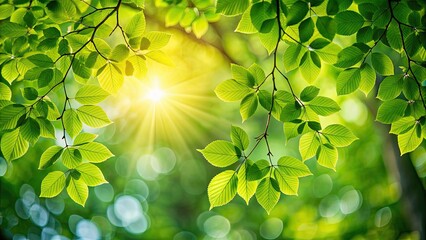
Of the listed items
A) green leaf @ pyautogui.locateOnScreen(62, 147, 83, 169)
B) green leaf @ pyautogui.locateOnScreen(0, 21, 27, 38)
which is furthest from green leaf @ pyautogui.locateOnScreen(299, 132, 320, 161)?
green leaf @ pyautogui.locateOnScreen(0, 21, 27, 38)

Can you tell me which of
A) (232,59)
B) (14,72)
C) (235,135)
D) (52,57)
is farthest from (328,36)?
(232,59)

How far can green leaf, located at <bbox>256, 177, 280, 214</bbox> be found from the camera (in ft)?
5.14

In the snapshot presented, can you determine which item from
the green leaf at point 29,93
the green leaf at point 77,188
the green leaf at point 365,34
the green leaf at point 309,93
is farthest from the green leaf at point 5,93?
the green leaf at point 365,34

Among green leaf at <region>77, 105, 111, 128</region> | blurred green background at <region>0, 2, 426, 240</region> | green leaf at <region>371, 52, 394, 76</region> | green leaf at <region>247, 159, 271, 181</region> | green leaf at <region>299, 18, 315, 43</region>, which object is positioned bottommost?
blurred green background at <region>0, 2, 426, 240</region>

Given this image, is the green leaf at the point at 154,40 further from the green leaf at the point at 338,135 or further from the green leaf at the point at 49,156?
the green leaf at the point at 338,135

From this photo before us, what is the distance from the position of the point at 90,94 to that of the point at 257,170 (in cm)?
79

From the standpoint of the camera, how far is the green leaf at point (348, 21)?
5.03 feet

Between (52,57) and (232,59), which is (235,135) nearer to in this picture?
(52,57)

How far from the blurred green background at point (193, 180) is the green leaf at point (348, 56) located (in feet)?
15.4

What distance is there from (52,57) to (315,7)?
117cm

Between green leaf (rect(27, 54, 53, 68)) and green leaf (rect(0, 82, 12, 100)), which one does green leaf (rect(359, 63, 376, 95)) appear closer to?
green leaf (rect(27, 54, 53, 68))

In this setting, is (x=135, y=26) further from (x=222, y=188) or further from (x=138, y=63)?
(x=222, y=188)

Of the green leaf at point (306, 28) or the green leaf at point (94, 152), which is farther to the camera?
the green leaf at point (94, 152)

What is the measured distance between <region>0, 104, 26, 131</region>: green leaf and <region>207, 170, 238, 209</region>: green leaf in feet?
2.78
